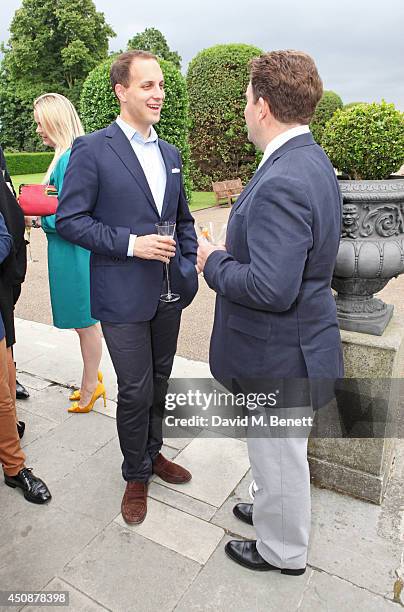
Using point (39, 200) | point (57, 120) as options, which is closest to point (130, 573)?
point (39, 200)

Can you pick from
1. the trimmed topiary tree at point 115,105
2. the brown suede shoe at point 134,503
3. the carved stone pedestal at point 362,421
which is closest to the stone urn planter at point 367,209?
the carved stone pedestal at point 362,421

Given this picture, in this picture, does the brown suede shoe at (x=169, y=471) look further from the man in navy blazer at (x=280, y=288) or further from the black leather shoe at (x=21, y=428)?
the black leather shoe at (x=21, y=428)

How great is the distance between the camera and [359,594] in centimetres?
204

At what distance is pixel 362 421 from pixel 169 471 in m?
1.14

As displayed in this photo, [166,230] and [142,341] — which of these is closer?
[166,230]

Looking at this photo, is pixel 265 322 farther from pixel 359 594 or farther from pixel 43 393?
pixel 43 393

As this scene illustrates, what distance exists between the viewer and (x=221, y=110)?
1515 centimetres

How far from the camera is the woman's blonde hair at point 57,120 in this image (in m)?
3.12

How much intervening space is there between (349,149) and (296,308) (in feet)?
3.74

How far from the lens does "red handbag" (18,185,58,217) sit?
10.0 feet

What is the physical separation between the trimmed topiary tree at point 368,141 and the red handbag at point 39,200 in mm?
1743

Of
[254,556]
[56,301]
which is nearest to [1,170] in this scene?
[56,301]

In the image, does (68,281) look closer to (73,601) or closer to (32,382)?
(32,382)

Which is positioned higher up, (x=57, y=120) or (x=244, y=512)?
(x=57, y=120)
